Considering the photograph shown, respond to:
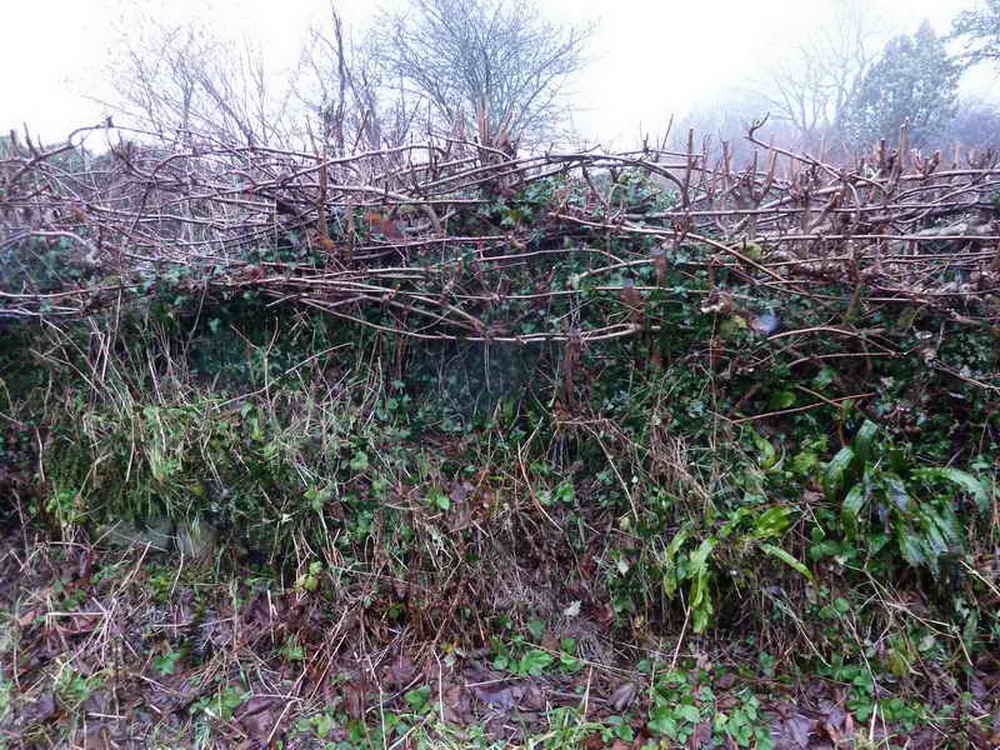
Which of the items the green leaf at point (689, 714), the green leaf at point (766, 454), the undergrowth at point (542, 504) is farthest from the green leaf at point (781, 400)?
the green leaf at point (689, 714)

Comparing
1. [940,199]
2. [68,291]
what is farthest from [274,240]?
[940,199]

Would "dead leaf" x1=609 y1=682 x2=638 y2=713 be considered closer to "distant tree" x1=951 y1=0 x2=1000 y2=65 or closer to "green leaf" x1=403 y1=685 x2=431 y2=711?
"green leaf" x1=403 y1=685 x2=431 y2=711

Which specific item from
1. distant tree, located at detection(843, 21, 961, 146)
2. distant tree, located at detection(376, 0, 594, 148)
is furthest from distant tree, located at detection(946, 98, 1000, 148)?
distant tree, located at detection(376, 0, 594, 148)

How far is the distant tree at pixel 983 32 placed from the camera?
14.6 metres

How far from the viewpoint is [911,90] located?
47.1 ft

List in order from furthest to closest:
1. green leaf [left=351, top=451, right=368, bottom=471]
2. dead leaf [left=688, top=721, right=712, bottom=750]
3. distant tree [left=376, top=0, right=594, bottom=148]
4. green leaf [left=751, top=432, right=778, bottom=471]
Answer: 1. distant tree [left=376, top=0, right=594, bottom=148]
2. green leaf [left=351, top=451, right=368, bottom=471]
3. green leaf [left=751, top=432, right=778, bottom=471]
4. dead leaf [left=688, top=721, right=712, bottom=750]

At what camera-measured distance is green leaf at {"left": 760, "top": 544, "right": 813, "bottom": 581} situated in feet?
8.10

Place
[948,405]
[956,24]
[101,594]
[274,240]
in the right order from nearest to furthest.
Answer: [948,405]
[101,594]
[274,240]
[956,24]

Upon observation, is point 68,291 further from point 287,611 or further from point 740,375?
point 740,375

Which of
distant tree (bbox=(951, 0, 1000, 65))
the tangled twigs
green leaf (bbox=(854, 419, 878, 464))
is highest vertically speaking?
distant tree (bbox=(951, 0, 1000, 65))

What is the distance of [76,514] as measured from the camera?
10.6ft

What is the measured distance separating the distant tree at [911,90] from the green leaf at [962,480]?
13.4 meters

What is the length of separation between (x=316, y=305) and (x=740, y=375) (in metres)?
2.28

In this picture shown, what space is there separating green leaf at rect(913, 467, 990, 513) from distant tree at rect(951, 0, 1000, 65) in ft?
58.4
